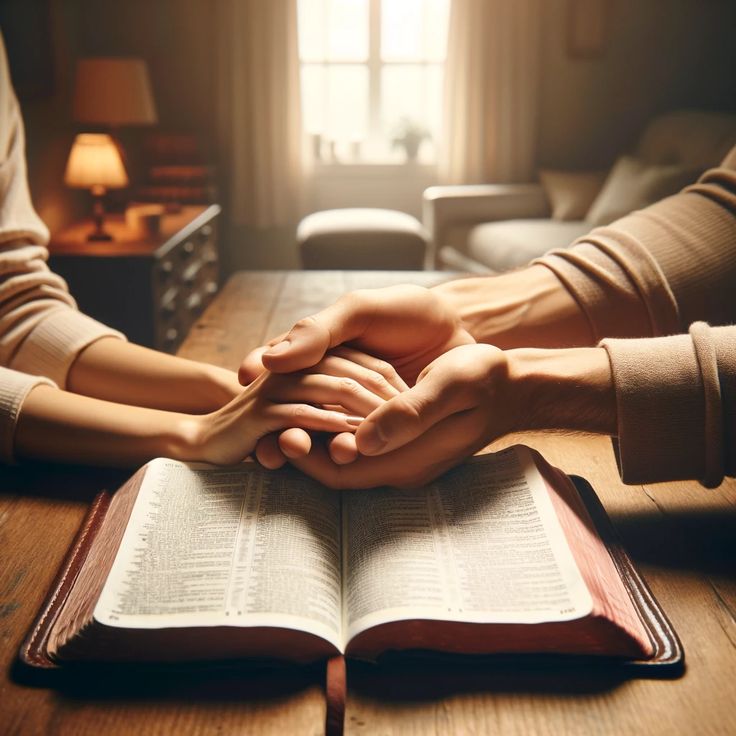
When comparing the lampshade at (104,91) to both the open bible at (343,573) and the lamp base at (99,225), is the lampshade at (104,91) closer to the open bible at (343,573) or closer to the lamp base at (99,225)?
the lamp base at (99,225)

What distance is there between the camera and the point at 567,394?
741 mm

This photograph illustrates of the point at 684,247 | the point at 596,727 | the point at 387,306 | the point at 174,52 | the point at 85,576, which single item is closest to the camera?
the point at 596,727

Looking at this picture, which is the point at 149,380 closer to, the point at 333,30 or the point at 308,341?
the point at 308,341

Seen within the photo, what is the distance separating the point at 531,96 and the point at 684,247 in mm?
3970

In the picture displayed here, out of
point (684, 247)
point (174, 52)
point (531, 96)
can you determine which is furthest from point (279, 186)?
point (684, 247)

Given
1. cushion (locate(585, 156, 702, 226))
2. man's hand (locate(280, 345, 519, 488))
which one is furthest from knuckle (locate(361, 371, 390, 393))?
cushion (locate(585, 156, 702, 226))

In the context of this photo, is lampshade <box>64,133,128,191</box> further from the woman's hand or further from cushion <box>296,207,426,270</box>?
the woman's hand

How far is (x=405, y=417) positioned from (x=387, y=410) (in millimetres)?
17

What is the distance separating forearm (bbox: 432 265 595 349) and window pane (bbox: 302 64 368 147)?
4009 millimetres

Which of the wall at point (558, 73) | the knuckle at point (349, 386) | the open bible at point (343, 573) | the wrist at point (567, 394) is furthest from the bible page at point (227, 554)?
the wall at point (558, 73)

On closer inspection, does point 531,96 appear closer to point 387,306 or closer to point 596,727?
point 387,306

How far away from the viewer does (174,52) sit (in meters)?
4.53

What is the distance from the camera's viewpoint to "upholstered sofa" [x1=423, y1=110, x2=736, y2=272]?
11.5 feet

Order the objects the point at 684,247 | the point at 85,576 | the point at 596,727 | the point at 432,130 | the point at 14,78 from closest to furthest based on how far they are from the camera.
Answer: the point at 596,727, the point at 85,576, the point at 684,247, the point at 14,78, the point at 432,130
